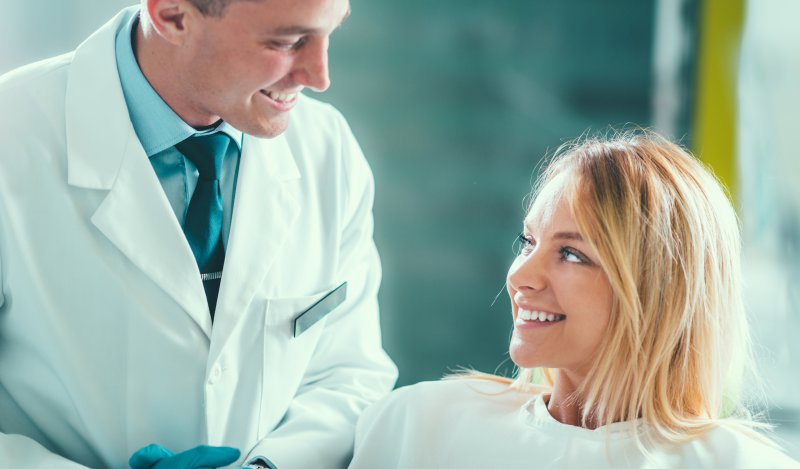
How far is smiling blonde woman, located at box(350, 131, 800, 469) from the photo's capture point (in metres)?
1.42

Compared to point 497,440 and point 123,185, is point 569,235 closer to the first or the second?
point 497,440

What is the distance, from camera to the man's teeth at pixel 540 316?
148 centimetres

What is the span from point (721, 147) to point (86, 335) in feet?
7.84

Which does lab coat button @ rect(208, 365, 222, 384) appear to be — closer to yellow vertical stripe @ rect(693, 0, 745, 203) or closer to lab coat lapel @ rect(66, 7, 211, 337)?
lab coat lapel @ rect(66, 7, 211, 337)

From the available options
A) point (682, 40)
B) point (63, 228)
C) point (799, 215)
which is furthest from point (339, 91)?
point (63, 228)

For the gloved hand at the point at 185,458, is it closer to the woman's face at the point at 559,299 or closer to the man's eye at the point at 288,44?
the woman's face at the point at 559,299

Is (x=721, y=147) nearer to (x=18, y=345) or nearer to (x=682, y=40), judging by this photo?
(x=682, y=40)

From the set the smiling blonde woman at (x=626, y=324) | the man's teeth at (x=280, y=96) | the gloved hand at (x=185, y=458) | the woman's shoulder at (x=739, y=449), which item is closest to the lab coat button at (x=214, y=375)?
the gloved hand at (x=185, y=458)

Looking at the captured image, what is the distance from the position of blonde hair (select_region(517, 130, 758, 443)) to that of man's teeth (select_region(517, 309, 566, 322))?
8 cm

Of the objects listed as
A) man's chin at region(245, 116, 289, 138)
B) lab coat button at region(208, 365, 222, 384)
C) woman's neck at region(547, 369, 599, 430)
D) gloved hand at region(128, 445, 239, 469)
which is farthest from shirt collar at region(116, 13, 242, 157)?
woman's neck at region(547, 369, 599, 430)

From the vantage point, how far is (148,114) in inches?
62.8

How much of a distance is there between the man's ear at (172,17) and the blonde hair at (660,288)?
2.19ft

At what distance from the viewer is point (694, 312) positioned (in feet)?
4.76

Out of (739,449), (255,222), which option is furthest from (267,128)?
(739,449)
